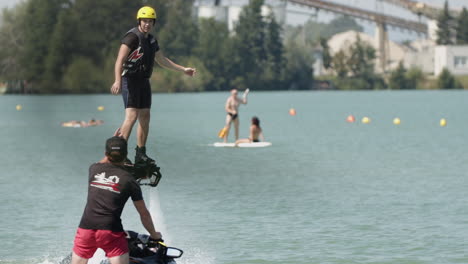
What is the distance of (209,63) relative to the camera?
565 feet

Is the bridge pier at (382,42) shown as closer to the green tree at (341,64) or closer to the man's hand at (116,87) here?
the green tree at (341,64)

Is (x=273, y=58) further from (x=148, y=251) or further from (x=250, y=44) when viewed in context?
(x=148, y=251)

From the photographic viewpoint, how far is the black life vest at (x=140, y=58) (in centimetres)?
1437

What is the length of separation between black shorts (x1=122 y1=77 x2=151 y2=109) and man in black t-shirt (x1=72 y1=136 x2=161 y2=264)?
9.49ft

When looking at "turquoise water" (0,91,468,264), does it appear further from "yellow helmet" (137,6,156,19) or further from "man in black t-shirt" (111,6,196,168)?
"yellow helmet" (137,6,156,19)

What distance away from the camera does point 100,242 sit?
1184cm

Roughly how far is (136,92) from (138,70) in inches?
12.8

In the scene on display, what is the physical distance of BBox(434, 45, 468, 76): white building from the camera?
18012cm

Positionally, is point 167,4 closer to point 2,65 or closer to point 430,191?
point 2,65

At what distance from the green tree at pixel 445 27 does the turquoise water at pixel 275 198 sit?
134858 mm

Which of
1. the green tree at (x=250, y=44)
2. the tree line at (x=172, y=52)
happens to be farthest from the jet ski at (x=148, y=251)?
the green tree at (x=250, y=44)

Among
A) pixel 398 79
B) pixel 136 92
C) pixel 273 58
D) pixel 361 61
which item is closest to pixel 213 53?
pixel 273 58

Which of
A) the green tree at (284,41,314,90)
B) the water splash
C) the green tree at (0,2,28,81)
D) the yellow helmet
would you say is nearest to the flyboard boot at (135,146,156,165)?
the yellow helmet

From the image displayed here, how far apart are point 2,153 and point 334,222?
1064 inches
